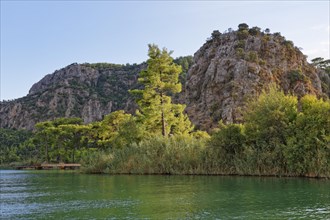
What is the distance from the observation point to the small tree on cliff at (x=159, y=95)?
44.5 meters

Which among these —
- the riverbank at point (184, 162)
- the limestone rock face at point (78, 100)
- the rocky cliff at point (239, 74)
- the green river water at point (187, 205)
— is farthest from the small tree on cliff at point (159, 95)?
the limestone rock face at point (78, 100)

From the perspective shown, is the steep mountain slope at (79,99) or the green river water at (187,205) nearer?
the green river water at (187,205)

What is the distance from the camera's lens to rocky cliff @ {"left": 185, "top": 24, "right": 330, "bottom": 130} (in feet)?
271

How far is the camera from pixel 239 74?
85.1 meters

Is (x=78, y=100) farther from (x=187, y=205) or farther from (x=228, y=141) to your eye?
(x=187, y=205)

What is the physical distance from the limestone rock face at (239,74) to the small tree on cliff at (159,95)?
105ft

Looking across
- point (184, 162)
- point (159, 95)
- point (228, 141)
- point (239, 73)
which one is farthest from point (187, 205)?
point (239, 73)

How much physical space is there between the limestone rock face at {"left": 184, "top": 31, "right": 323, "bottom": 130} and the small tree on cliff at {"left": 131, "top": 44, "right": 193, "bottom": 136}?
31.9 m

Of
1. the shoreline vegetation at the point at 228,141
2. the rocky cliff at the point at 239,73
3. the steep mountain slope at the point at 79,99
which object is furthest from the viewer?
the steep mountain slope at the point at 79,99

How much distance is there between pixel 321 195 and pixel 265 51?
3147 inches

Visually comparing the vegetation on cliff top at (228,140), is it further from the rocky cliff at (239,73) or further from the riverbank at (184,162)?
the rocky cliff at (239,73)

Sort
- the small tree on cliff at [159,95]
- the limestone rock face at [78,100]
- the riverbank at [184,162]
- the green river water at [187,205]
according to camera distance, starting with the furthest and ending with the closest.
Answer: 1. the limestone rock face at [78,100]
2. the small tree on cliff at [159,95]
3. the riverbank at [184,162]
4. the green river water at [187,205]

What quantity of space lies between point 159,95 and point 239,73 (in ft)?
144

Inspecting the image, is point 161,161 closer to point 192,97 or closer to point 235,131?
point 235,131
